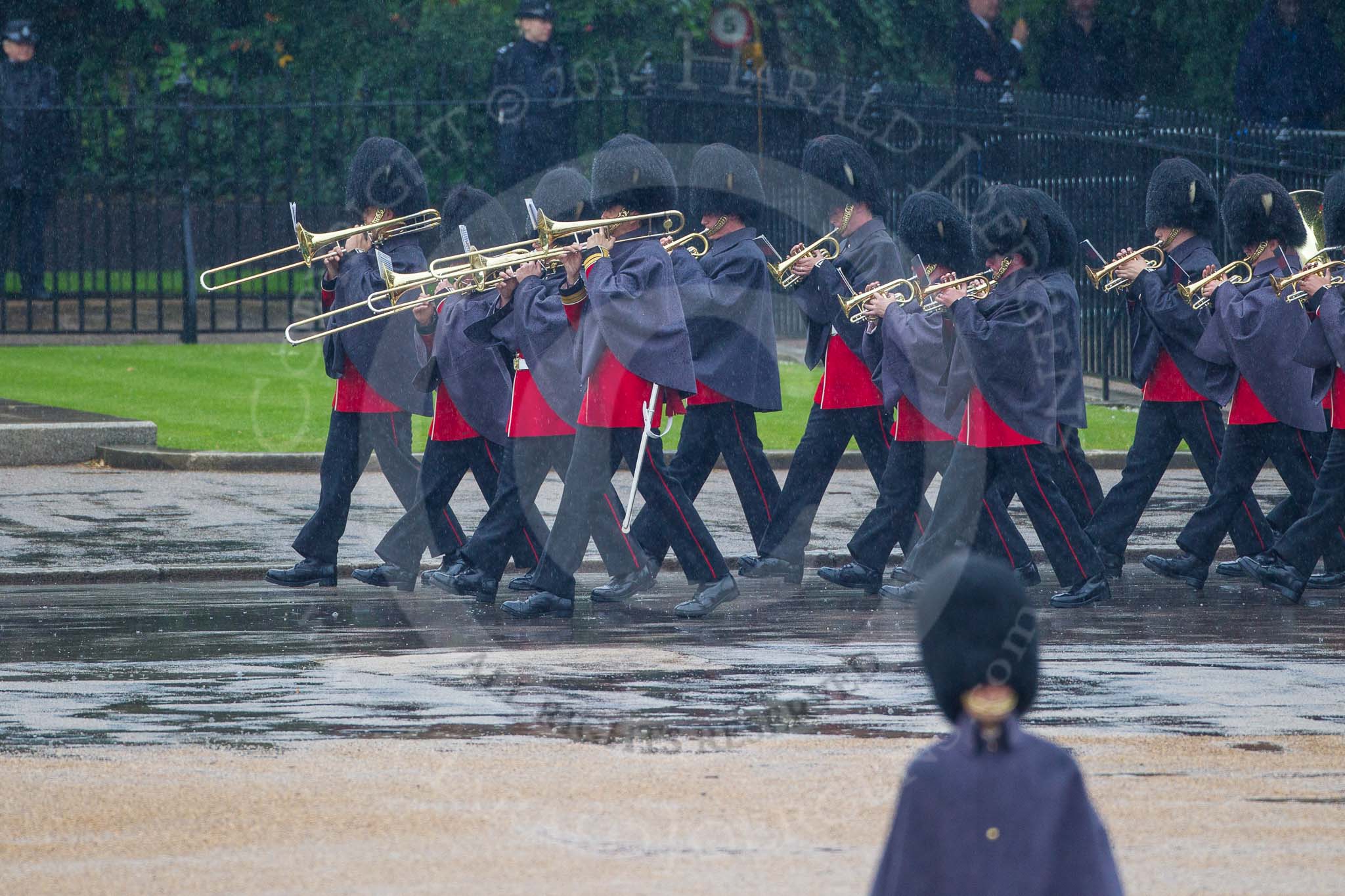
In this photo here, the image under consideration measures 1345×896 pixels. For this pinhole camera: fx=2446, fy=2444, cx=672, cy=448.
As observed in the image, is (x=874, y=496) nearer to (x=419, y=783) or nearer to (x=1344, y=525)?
(x=1344, y=525)

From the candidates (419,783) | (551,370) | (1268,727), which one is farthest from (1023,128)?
(419,783)

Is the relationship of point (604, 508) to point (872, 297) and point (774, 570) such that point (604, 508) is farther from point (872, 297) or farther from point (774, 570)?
point (872, 297)

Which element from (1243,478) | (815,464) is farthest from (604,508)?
(1243,478)

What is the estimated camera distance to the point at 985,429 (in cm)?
934

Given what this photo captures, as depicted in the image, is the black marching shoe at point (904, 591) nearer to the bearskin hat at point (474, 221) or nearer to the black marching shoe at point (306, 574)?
the bearskin hat at point (474, 221)

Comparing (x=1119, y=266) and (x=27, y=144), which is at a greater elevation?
(x=1119, y=266)

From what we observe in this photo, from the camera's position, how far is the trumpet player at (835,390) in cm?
1000

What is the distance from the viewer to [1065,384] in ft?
31.0

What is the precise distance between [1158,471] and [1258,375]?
0.64 metres

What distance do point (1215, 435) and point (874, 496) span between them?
2.70 metres

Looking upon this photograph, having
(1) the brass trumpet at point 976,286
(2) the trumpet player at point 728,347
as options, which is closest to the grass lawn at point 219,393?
(2) the trumpet player at point 728,347

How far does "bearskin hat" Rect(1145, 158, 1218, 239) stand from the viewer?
10.0m

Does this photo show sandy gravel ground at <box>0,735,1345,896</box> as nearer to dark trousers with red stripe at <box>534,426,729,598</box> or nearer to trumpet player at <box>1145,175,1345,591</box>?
dark trousers with red stripe at <box>534,426,729,598</box>

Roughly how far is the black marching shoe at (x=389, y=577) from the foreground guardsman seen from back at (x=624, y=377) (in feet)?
2.46
